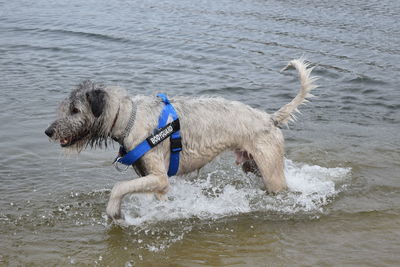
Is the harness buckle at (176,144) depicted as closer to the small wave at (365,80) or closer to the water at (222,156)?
the water at (222,156)

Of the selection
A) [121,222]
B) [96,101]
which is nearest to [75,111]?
[96,101]

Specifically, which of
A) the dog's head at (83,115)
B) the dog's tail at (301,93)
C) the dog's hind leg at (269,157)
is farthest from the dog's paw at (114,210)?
the dog's tail at (301,93)

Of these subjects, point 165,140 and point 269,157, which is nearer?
point 165,140

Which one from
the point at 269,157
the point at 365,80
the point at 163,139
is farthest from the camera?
the point at 365,80

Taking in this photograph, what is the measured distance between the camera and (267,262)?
19.6ft

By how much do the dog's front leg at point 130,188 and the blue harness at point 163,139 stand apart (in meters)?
0.27

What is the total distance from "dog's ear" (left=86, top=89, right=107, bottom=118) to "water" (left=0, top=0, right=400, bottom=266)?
1447 millimetres

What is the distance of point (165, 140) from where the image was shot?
6.74 metres

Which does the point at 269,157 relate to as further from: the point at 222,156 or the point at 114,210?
the point at 114,210

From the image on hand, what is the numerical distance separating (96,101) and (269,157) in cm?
237

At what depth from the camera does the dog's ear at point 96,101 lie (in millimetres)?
6203

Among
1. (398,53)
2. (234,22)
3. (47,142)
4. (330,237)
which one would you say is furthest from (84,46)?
(330,237)

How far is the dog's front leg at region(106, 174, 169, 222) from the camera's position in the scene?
6.44 metres

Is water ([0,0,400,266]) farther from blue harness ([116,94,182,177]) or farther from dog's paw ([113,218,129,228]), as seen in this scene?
blue harness ([116,94,182,177])
